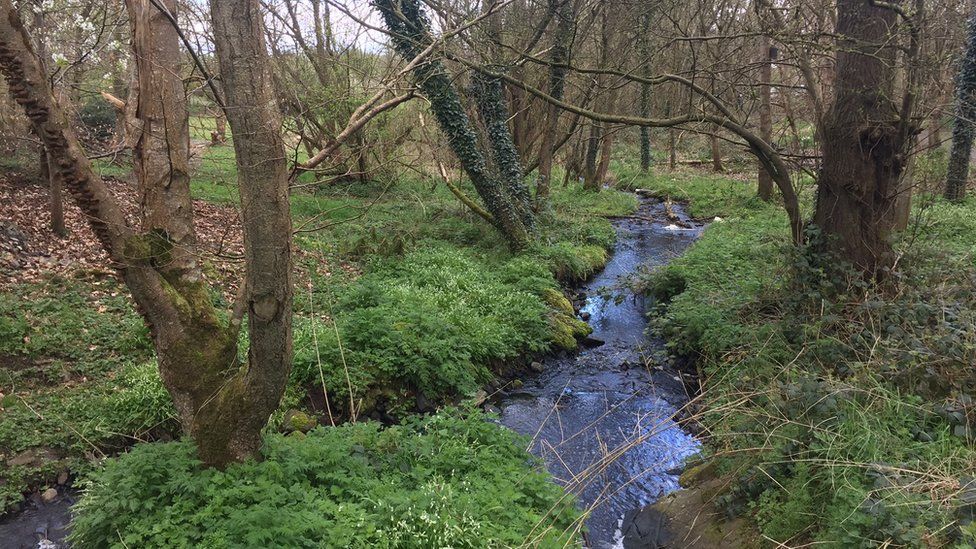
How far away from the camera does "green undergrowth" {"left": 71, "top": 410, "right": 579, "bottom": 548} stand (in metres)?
3.34

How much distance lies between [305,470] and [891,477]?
12.4 feet

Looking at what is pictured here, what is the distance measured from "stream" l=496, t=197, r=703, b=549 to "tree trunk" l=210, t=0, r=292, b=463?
2136 mm

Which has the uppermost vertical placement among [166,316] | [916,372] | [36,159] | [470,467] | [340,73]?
[340,73]

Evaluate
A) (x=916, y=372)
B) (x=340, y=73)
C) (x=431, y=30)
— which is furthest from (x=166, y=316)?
(x=340, y=73)

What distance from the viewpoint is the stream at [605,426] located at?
452 centimetres

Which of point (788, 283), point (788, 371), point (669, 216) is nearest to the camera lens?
point (788, 371)

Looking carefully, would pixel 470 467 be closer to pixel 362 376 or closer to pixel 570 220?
pixel 362 376

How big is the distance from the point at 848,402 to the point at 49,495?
6.38 meters

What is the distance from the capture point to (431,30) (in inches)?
425

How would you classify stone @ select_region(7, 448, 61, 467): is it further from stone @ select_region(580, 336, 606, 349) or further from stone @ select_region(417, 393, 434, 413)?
stone @ select_region(580, 336, 606, 349)

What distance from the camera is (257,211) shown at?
9.96 feet

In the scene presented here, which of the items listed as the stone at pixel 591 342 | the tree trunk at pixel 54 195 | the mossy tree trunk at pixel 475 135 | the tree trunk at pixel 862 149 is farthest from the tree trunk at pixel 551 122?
the tree trunk at pixel 54 195

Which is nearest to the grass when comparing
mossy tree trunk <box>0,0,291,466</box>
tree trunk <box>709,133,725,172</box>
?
mossy tree trunk <box>0,0,291,466</box>

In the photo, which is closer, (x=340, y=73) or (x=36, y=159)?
(x=36, y=159)
